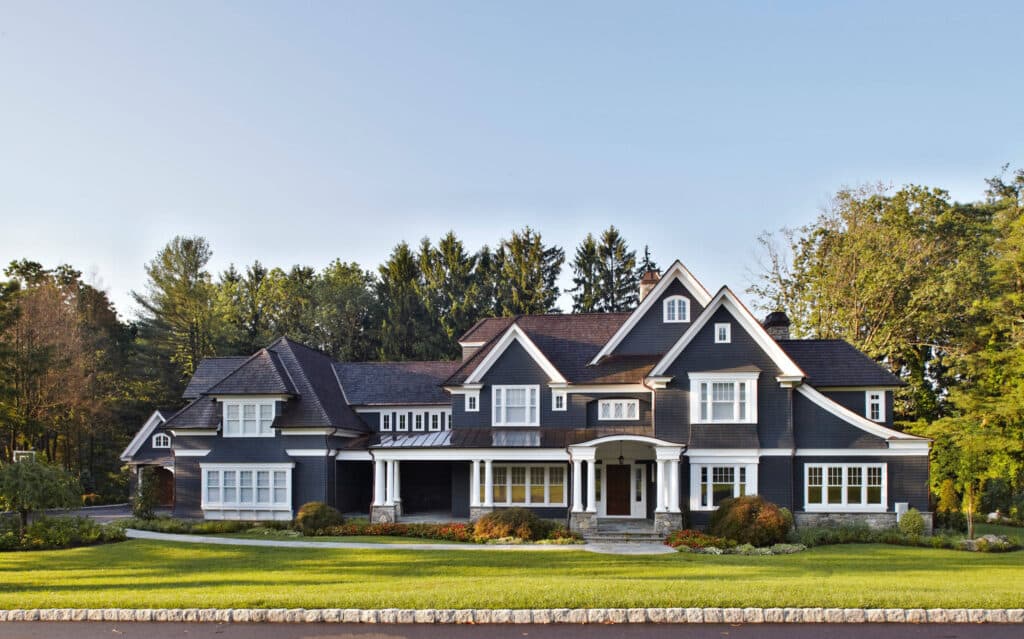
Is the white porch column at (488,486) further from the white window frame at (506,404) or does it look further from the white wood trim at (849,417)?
the white wood trim at (849,417)

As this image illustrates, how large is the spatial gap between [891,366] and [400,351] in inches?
1239

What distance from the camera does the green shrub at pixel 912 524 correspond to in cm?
2680

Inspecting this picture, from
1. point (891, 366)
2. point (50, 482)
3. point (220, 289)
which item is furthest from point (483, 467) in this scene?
point (220, 289)

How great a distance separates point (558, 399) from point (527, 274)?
3067 centimetres

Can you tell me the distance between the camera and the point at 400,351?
59.5 meters

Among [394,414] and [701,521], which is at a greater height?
[394,414]

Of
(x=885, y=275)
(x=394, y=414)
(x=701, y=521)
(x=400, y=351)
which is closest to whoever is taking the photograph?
(x=701, y=521)

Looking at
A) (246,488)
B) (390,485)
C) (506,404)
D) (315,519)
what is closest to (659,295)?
(506,404)

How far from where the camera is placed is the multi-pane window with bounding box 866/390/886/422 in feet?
103

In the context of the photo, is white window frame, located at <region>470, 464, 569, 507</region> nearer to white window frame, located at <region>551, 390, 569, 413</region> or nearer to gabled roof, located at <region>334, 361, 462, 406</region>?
white window frame, located at <region>551, 390, 569, 413</region>

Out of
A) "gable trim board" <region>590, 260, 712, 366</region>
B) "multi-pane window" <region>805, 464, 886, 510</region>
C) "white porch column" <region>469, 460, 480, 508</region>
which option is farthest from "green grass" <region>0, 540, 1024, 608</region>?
"gable trim board" <region>590, 260, 712, 366</region>

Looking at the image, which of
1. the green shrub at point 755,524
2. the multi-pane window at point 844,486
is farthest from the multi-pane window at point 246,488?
the multi-pane window at point 844,486

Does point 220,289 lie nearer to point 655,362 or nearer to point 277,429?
point 277,429

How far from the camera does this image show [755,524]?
24.7m
